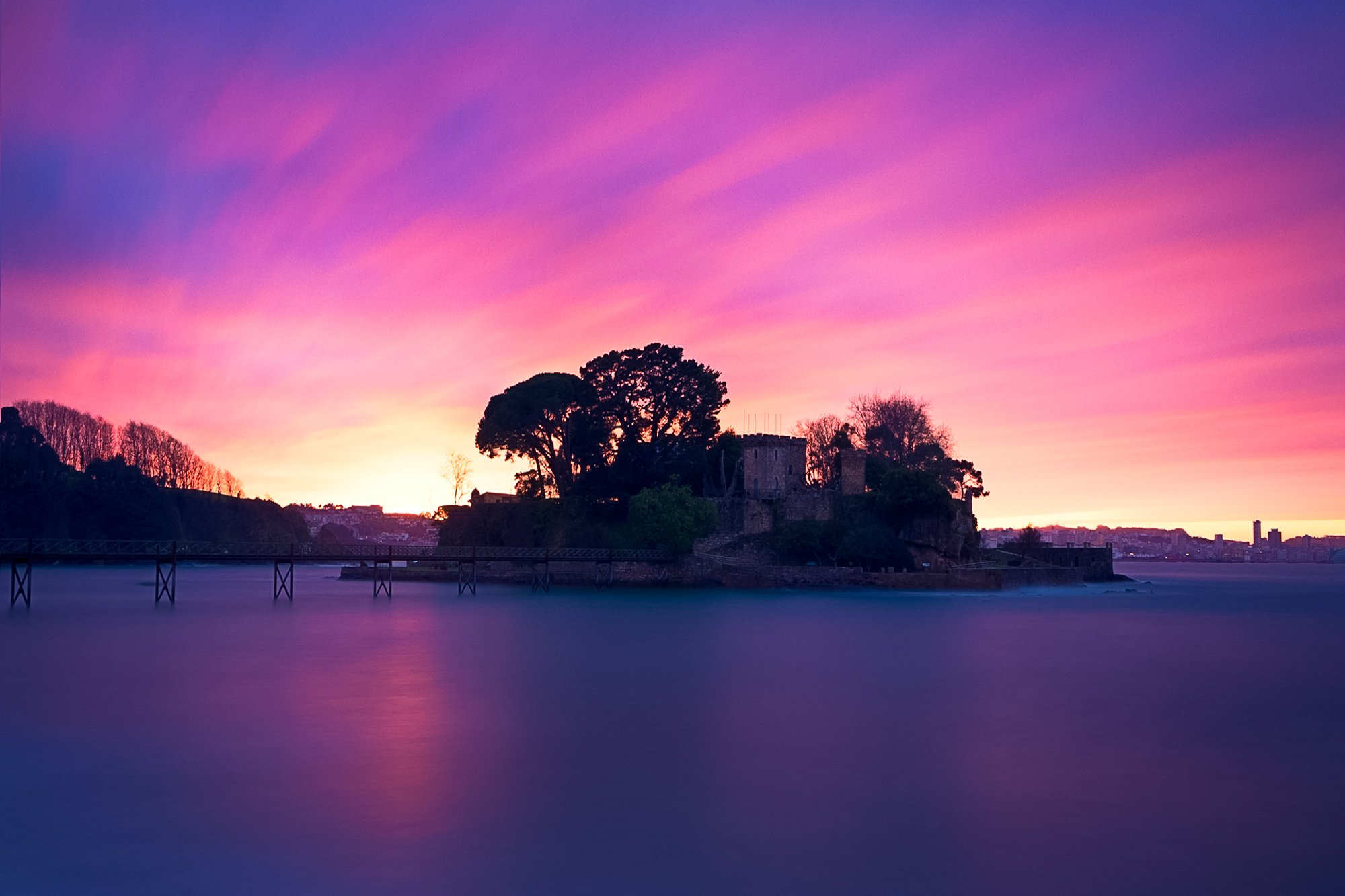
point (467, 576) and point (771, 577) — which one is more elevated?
point (771, 577)

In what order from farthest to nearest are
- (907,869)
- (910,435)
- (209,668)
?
1. (910,435)
2. (209,668)
3. (907,869)

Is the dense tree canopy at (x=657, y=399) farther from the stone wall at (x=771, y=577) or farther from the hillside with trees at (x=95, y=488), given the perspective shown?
the hillside with trees at (x=95, y=488)

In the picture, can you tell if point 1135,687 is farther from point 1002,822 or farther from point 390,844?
point 390,844

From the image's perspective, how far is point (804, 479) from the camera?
49.0 metres

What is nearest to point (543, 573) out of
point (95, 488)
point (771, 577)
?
point (771, 577)

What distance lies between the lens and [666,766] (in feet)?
38.0

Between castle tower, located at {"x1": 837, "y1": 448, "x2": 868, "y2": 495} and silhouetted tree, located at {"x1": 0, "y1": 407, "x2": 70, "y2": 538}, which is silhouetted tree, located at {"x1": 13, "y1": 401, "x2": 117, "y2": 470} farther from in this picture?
castle tower, located at {"x1": 837, "y1": 448, "x2": 868, "y2": 495}

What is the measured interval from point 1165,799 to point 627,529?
37492 millimetres

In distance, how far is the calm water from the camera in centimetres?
815

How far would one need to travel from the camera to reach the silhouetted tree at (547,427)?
162ft

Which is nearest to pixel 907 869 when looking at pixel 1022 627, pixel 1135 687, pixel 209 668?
pixel 1135 687

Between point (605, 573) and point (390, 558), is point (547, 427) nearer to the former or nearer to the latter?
point (605, 573)

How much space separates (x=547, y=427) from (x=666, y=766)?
3924cm

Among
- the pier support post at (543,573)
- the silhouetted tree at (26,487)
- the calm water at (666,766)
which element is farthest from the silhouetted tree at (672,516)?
the silhouetted tree at (26,487)
